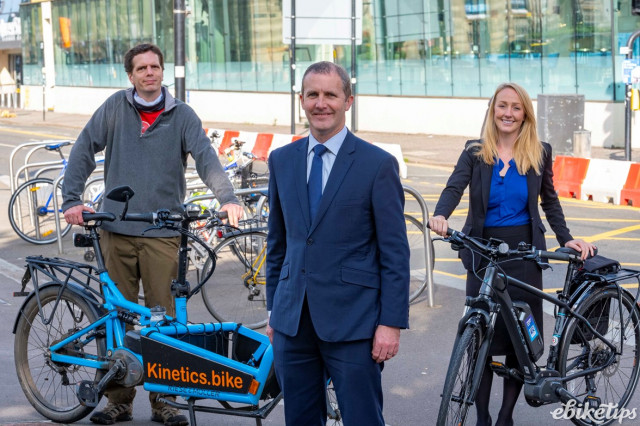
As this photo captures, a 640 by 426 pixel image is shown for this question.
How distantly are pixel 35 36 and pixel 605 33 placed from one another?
38143mm

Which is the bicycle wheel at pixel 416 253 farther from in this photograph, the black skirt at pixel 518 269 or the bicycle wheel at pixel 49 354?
the bicycle wheel at pixel 49 354

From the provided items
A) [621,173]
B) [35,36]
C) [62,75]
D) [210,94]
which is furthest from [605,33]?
[35,36]

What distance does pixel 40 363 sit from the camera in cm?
554

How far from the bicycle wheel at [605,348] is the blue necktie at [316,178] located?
6.34ft

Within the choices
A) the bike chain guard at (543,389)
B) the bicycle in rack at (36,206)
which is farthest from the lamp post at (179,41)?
the bike chain guard at (543,389)

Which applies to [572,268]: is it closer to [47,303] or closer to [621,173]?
[47,303]

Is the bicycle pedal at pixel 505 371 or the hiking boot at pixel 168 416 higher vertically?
the bicycle pedal at pixel 505 371

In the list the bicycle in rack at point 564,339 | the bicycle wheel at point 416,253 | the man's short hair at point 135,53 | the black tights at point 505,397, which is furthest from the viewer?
the bicycle wheel at point 416,253

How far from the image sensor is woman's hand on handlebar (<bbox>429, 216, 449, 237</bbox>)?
4.75 m

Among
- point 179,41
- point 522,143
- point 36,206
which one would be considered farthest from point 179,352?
point 179,41

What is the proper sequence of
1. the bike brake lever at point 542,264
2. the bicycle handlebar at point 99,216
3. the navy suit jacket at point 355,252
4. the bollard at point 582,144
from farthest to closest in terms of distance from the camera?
the bollard at point 582,144, the bicycle handlebar at point 99,216, the bike brake lever at point 542,264, the navy suit jacket at point 355,252

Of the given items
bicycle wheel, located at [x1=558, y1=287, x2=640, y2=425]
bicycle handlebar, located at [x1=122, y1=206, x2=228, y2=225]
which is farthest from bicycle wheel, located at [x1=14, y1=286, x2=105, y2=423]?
bicycle wheel, located at [x1=558, y1=287, x2=640, y2=425]

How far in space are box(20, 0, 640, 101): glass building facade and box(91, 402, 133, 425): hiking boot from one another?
66.5 feet

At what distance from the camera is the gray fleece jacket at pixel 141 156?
5.47 meters
